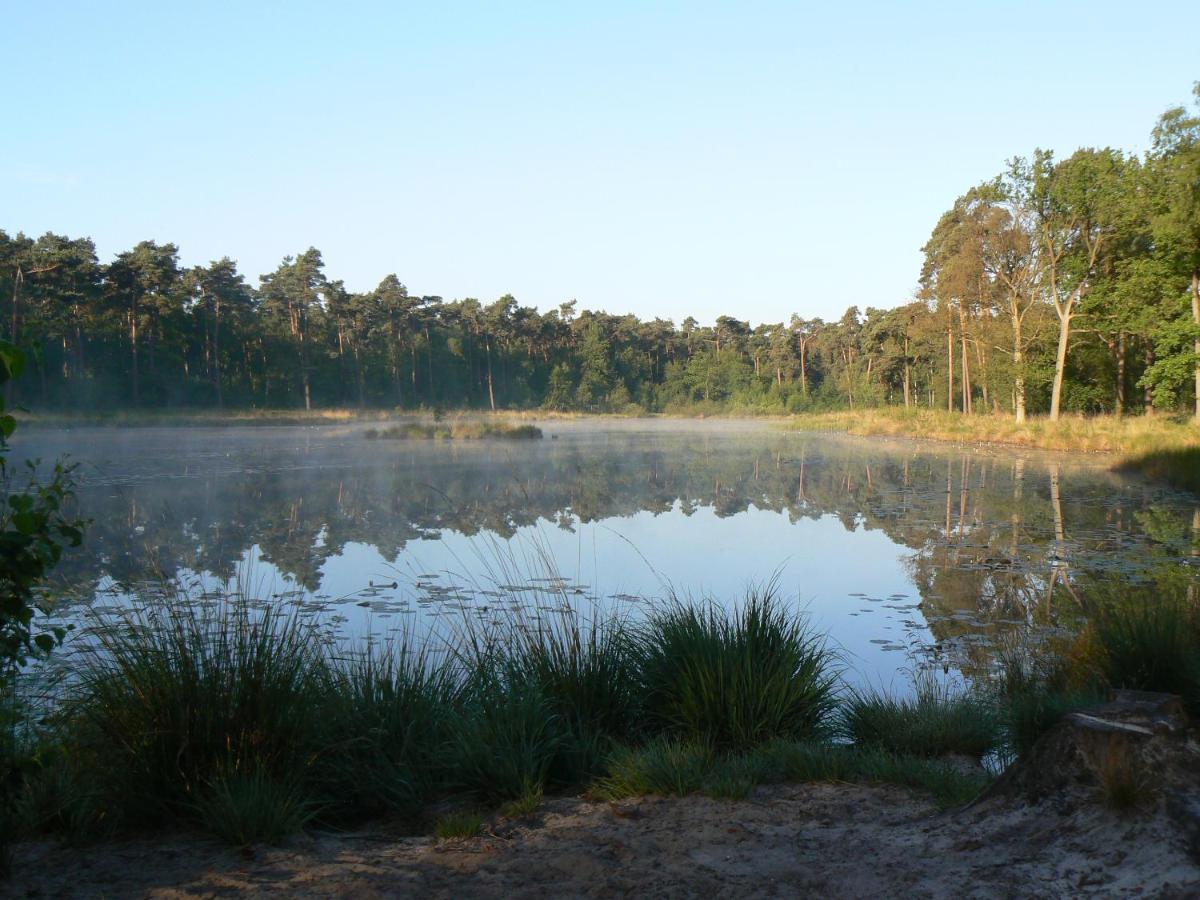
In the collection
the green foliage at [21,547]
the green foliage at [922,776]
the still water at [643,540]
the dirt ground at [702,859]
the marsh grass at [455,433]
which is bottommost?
the still water at [643,540]

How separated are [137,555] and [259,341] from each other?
60157 mm

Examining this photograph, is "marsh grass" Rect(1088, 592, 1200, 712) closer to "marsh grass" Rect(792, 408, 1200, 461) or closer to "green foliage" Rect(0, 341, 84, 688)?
"green foliage" Rect(0, 341, 84, 688)

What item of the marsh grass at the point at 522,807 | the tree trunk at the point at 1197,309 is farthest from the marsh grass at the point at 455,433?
the marsh grass at the point at 522,807

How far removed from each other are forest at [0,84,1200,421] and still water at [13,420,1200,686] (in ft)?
11.8

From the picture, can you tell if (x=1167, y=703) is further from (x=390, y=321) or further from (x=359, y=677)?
(x=390, y=321)

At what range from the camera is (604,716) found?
16.3ft

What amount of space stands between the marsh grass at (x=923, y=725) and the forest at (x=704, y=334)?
13.9ft

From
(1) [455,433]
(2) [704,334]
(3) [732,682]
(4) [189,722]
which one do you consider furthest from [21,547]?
(2) [704,334]

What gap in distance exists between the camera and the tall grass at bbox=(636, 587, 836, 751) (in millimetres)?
4754

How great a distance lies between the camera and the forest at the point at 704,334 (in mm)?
32094

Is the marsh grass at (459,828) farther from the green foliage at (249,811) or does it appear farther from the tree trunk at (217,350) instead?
the tree trunk at (217,350)

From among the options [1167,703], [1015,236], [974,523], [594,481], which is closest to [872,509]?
[974,523]

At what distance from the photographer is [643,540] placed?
12.9 meters

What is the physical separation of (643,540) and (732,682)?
8.16 meters
